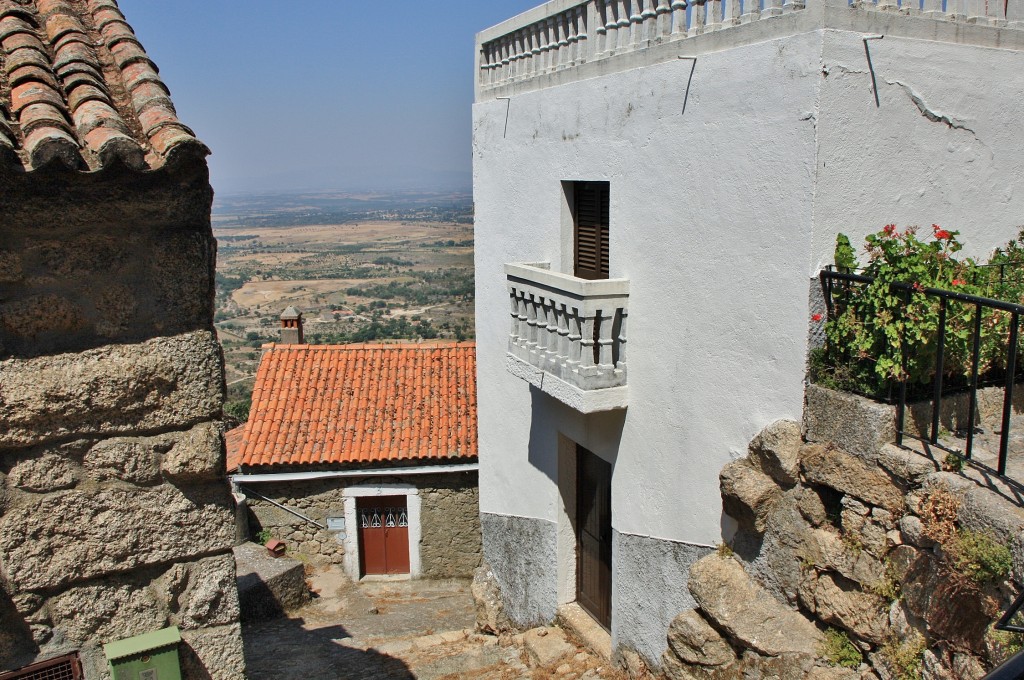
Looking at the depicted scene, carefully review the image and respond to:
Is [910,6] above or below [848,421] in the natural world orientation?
above

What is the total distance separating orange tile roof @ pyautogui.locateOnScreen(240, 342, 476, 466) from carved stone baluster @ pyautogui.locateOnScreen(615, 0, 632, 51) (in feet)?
23.3

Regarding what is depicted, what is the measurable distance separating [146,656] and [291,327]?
13632mm

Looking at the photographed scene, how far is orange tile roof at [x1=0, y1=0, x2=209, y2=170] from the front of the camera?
115 inches

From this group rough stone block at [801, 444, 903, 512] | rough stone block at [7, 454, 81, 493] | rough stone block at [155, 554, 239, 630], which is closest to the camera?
rough stone block at [7, 454, 81, 493]

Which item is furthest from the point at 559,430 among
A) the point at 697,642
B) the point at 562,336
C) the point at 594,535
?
the point at 697,642

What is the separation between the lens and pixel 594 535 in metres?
8.30

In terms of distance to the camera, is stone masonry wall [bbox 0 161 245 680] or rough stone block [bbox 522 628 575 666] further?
rough stone block [bbox 522 628 575 666]

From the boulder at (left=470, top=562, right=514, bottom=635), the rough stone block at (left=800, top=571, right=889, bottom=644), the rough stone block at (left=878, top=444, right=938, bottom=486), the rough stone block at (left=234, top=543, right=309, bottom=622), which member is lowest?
the rough stone block at (left=234, top=543, right=309, bottom=622)

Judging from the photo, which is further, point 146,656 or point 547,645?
point 547,645

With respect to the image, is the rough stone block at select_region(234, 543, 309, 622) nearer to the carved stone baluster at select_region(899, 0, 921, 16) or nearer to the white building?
the white building

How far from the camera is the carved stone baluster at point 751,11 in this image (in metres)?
5.18

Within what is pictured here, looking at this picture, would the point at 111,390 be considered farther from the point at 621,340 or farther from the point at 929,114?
the point at 929,114

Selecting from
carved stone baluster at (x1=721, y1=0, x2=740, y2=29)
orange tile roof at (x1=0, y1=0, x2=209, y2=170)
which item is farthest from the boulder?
orange tile roof at (x1=0, y1=0, x2=209, y2=170)

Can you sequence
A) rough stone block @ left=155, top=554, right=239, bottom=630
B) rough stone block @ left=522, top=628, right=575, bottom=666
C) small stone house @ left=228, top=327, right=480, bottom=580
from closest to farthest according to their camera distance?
rough stone block @ left=155, top=554, right=239, bottom=630 → rough stone block @ left=522, top=628, right=575, bottom=666 → small stone house @ left=228, top=327, right=480, bottom=580
